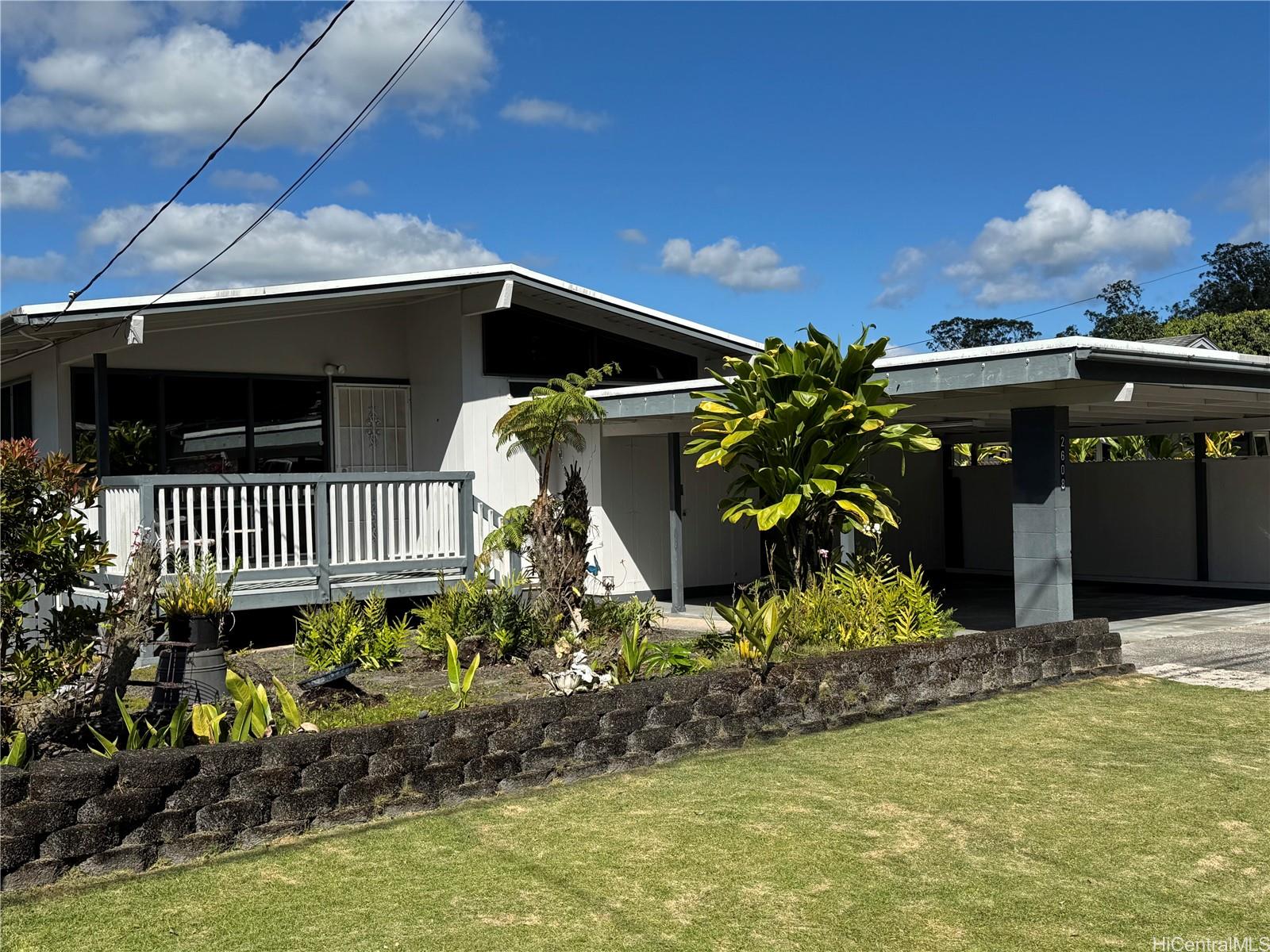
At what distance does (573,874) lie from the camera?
5.08 meters

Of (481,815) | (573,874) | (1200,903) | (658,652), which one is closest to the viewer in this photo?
(1200,903)

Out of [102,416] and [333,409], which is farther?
[333,409]

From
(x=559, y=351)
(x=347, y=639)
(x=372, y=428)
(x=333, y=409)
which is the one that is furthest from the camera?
(x=559, y=351)

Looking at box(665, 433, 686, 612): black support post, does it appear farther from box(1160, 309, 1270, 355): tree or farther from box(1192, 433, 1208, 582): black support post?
box(1160, 309, 1270, 355): tree

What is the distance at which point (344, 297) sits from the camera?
12000 mm

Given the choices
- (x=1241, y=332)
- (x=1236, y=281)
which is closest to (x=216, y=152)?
(x=1241, y=332)

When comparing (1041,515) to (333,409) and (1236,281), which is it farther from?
(1236,281)

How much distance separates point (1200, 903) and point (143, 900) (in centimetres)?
433

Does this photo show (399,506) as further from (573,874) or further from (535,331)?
(573,874)

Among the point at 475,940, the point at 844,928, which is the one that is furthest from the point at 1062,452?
the point at 475,940

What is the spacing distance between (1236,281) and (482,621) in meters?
41.4

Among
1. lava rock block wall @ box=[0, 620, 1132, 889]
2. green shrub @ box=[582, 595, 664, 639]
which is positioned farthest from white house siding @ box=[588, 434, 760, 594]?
lava rock block wall @ box=[0, 620, 1132, 889]

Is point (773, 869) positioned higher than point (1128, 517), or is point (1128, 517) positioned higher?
point (1128, 517)

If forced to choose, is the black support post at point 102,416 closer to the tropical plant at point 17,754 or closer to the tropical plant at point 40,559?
the tropical plant at point 40,559
